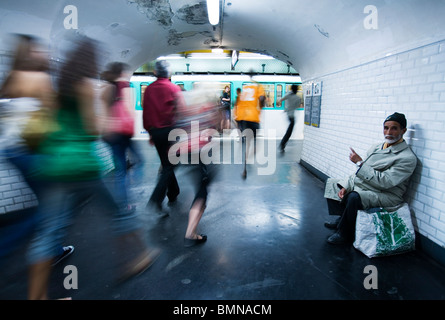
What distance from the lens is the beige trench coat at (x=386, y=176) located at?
247 cm

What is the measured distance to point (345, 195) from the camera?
272 centimetres

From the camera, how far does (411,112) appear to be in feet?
9.26

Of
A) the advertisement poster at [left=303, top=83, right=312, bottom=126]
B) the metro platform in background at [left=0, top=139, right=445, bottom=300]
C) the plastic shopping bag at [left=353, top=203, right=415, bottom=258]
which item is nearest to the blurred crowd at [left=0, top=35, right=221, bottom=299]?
the metro platform in background at [left=0, top=139, right=445, bottom=300]

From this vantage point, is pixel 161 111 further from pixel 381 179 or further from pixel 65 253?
pixel 381 179

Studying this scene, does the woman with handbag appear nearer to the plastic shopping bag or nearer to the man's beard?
the plastic shopping bag

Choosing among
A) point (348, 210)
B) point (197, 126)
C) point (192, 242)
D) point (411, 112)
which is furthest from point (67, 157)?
point (411, 112)

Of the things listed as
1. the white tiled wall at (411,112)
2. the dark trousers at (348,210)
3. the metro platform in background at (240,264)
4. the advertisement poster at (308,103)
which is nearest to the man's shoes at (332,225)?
the metro platform in background at (240,264)

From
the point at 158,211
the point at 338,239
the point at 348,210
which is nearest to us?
the point at 348,210

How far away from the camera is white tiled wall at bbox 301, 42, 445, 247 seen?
2.46m

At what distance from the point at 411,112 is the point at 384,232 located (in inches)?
53.9

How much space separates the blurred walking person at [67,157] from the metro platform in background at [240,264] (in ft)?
1.26

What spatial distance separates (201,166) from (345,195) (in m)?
1.56

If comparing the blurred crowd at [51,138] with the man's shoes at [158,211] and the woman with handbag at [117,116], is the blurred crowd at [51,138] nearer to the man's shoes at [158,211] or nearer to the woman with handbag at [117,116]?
the woman with handbag at [117,116]

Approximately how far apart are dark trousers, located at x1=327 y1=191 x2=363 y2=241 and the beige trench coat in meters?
0.06
